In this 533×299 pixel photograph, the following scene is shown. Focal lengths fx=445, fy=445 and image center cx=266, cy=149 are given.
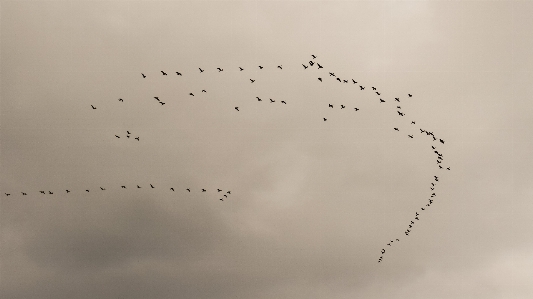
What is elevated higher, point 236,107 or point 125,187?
point 236,107

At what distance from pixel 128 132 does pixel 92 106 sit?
17.5 metres

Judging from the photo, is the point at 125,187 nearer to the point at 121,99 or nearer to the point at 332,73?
the point at 121,99

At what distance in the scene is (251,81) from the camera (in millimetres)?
172875

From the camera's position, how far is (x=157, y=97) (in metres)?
173

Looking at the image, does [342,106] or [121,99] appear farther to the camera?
[342,106]

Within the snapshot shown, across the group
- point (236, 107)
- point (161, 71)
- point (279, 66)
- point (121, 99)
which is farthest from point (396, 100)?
point (121, 99)

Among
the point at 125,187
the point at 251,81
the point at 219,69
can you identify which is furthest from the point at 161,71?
the point at 125,187

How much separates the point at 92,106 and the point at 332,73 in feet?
318

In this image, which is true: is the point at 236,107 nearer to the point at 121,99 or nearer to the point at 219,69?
the point at 219,69

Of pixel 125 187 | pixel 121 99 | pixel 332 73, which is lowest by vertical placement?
pixel 125 187

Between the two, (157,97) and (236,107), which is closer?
(157,97)

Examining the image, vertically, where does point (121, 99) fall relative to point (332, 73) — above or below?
below

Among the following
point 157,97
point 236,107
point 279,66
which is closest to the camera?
point 279,66

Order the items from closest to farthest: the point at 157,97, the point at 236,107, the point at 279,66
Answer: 1. the point at 279,66
2. the point at 157,97
3. the point at 236,107
